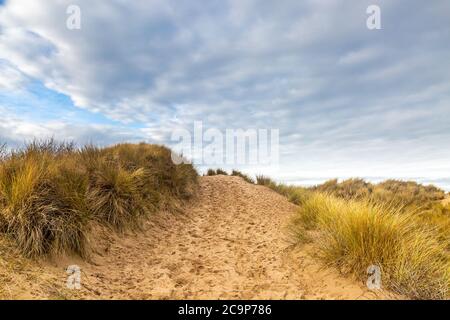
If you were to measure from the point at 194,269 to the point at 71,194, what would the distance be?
246 cm

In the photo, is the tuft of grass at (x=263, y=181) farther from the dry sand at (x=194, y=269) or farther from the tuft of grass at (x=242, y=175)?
the dry sand at (x=194, y=269)

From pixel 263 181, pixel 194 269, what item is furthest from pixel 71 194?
pixel 263 181

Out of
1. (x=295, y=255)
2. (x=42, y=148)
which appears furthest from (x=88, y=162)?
(x=295, y=255)

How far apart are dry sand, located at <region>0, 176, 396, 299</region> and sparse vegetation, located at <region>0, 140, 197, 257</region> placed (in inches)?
13.8

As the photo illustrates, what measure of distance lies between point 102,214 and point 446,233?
746cm

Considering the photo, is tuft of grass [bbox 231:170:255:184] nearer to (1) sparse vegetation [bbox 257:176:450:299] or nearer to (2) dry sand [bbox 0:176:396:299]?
(2) dry sand [bbox 0:176:396:299]

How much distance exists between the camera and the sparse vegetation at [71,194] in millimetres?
4914

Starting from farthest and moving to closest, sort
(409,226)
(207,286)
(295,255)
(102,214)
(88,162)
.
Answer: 1. (88,162)
2. (102,214)
3. (295,255)
4. (409,226)
5. (207,286)

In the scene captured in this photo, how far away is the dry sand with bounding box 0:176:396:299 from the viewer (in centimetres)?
434

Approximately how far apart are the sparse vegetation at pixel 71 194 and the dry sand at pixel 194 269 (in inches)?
13.8

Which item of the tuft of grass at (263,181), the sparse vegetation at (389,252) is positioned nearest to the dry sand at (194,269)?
the sparse vegetation at (389,252)

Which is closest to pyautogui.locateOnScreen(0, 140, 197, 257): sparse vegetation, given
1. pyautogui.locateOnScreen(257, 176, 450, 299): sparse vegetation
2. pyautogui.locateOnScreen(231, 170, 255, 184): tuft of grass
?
pyautogui.locateOnScreen(257, 176, 450, 299): sparse vegetation
